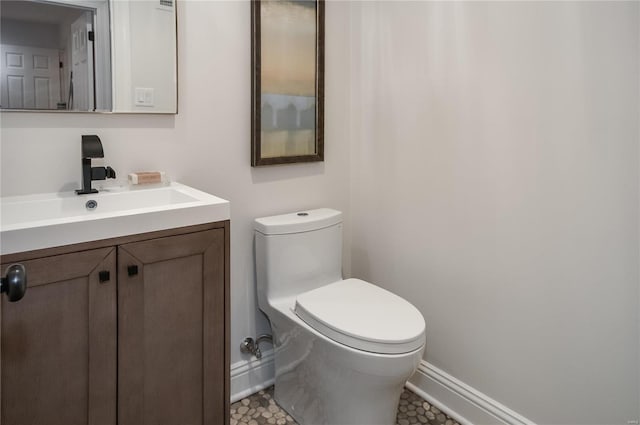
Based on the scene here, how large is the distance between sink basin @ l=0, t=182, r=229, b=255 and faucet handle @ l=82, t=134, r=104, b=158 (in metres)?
0.13

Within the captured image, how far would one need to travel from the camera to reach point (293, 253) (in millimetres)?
1840

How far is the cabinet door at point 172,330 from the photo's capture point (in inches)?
48.4

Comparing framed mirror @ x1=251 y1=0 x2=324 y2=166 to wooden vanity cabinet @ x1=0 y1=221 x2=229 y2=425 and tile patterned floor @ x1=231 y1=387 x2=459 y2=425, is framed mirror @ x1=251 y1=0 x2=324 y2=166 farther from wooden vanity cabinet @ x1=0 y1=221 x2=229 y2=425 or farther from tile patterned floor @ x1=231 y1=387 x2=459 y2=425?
tile patterned floor @ x1=231 y1=387 x2=459 y2=425

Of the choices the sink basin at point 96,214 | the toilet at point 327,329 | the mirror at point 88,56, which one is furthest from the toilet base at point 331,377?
the mirror at point 88,56

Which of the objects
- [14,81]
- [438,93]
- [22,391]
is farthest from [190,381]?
[438,93]

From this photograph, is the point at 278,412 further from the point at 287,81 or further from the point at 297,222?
the point at 287,81

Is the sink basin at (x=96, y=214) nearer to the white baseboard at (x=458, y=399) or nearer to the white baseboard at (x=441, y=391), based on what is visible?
the white baseboard at (x=441, y=391)

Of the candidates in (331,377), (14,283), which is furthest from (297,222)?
(14,283)

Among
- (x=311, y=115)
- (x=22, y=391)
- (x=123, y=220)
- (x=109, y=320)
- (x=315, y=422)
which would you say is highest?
(x=311, y=115)

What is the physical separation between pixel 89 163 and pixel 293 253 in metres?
0.81

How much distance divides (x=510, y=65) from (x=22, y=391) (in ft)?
5.62

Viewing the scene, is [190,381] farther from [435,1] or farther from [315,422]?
[435,1]

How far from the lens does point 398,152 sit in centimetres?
200

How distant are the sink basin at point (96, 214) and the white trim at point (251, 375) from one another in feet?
2.70
